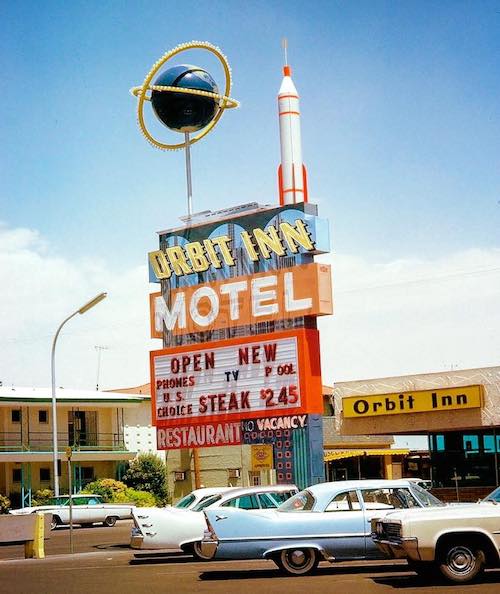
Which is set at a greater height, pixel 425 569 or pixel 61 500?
pixel 61 500

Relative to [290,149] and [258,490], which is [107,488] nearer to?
[290,149]

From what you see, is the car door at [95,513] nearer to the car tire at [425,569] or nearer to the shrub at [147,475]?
the shrub at [147,475]

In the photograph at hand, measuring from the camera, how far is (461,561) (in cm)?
1575

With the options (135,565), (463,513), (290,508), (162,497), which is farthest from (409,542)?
(162,497)

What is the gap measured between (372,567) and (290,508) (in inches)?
83.5

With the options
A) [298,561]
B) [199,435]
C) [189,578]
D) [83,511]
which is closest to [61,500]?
[83,511]

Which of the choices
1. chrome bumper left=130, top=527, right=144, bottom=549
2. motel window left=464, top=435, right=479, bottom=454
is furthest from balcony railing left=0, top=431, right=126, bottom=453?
chrome bumper left=130, top=527, right=144, bottom=549

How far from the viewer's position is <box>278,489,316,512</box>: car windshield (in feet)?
61.1

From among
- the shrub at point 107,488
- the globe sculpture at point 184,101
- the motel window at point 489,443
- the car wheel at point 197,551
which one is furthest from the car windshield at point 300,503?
the shrub at point 107,488

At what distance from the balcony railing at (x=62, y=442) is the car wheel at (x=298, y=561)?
4016 centimetres

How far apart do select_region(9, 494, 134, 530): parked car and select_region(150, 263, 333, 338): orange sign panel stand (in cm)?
1063

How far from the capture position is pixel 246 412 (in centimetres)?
3547

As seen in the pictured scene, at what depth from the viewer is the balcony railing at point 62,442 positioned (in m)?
57.9

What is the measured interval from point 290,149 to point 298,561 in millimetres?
20760
